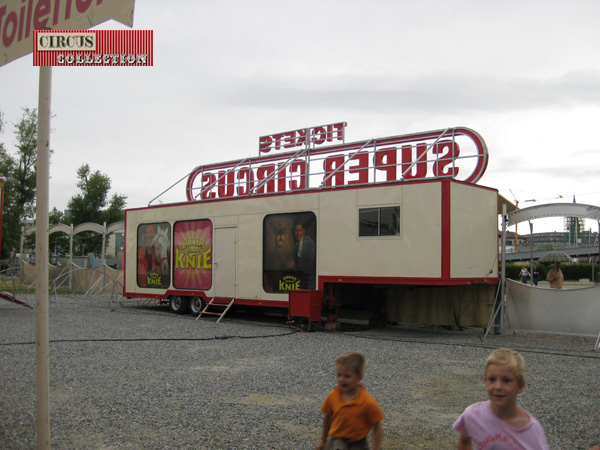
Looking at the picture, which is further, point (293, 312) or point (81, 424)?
point (293, 312)

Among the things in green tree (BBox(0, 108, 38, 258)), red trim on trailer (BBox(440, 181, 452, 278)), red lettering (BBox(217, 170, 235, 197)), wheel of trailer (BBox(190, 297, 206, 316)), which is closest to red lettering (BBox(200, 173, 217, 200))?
red lettering (BBox(217, 170, 235, 197))

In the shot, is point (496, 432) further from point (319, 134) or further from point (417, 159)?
point (319, 134)

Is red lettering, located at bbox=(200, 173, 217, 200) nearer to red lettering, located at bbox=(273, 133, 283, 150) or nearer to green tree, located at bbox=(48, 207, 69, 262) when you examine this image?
red lettering, located at bbox=(273, 133, 283, 150)

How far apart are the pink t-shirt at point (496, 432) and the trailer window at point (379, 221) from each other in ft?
32.7

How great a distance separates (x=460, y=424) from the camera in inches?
114

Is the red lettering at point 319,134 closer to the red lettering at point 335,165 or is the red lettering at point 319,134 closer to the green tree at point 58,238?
the red lettering at point 335,165

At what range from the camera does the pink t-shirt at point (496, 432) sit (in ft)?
8.93

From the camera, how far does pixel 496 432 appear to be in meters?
2.76

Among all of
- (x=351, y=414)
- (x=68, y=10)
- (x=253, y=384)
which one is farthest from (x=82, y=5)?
(x=253, y=384)

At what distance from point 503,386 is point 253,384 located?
5.24 meters

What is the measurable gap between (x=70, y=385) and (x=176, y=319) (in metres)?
8.71

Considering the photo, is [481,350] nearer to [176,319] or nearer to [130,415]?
[130,415]

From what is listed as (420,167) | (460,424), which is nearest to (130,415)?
(460,424)

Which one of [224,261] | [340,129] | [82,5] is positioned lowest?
[224,261]
